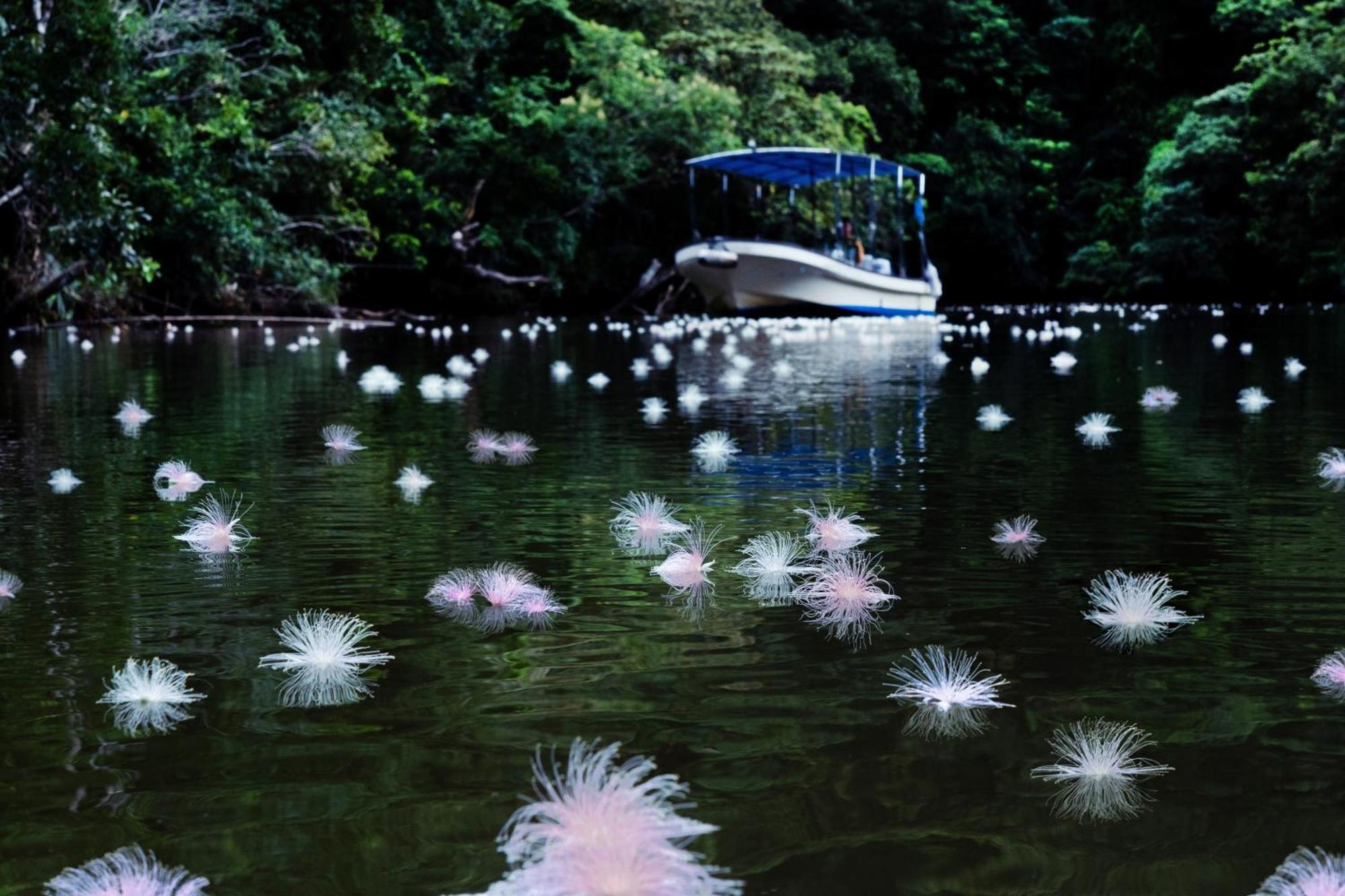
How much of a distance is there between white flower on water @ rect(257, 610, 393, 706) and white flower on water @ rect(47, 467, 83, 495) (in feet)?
7.81

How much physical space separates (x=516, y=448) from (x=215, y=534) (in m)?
2.02

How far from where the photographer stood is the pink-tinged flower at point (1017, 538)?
Answer: 135 inches

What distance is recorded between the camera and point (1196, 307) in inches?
1067

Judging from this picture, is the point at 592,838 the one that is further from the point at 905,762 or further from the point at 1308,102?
the point at 1308,102

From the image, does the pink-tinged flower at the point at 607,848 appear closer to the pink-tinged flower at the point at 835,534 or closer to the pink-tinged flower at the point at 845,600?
the pink-tinged flower at the point at 845,600

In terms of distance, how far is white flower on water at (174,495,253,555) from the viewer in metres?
3.57

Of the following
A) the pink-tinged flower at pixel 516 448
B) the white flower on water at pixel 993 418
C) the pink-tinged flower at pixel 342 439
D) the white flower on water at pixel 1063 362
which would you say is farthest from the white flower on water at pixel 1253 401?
the pink-tinged flower at pixel 342 439

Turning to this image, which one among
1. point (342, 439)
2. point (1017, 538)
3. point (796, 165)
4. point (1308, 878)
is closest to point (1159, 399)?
point (1017, 538)

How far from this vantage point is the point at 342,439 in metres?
5.81

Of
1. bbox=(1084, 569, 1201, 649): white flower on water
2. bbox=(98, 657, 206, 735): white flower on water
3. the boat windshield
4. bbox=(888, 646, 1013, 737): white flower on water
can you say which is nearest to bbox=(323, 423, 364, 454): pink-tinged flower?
bbox=(98, 657, 206, 735): white flower on water

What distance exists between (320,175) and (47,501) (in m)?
19.4

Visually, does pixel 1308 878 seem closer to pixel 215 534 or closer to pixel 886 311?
pixel 215 534

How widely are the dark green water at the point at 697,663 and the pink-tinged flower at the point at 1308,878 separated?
3 cm

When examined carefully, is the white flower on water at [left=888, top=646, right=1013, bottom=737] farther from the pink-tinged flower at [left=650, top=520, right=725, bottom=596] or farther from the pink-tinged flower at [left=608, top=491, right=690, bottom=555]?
the pink-tinged flower at [left=608, top=491, right=690, bottom=555]
